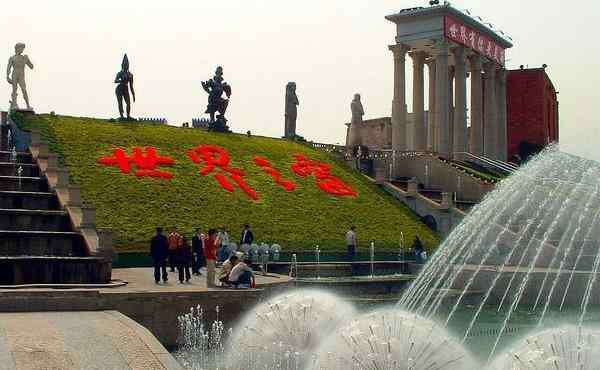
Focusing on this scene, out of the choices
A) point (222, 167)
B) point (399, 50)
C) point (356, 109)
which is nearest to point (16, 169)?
point (222, 167)

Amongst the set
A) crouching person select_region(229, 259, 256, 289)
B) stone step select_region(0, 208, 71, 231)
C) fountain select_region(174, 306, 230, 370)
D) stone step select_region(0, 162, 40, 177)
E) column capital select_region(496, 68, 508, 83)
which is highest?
column capital select_region(496, 68, 508, 83)

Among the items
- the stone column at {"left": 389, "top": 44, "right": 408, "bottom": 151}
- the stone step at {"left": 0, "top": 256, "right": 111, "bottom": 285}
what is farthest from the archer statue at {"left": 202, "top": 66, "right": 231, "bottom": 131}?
the stone step at {"left": 0, "top": 256, "right": 111, "bottom": 285}

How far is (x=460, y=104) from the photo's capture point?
5622cm

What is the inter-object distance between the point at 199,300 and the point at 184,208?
50.7ft

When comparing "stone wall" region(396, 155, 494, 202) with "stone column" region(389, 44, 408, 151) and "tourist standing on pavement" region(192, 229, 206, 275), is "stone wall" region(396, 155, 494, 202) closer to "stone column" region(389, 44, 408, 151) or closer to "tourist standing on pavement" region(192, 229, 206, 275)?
"stone column" region(389, 44, 408, 151)

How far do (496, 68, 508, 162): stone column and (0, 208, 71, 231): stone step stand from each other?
45261 mm

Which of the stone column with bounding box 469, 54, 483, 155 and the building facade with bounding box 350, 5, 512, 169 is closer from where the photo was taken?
the building facade with bounding box 350, 5, 512, 169

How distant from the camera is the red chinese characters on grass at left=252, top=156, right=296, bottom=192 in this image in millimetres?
38469

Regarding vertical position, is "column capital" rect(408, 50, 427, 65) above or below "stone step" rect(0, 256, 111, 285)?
above

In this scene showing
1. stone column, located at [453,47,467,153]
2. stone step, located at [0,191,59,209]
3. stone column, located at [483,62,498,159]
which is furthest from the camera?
stone column, located at [483,62,498,159]

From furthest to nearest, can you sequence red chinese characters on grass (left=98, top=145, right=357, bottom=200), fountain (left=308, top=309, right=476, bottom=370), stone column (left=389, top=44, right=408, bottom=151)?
stone column (left=389, top=44, right=408, bottom=151) < red chinese characters on grass (left=98, top=145, right=357, bottom=200) < fountain (left=308, top=309, right=476, bottom=370)

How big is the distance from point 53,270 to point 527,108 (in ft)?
183

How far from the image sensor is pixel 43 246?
67.0ft

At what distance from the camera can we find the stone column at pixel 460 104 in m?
56.0
